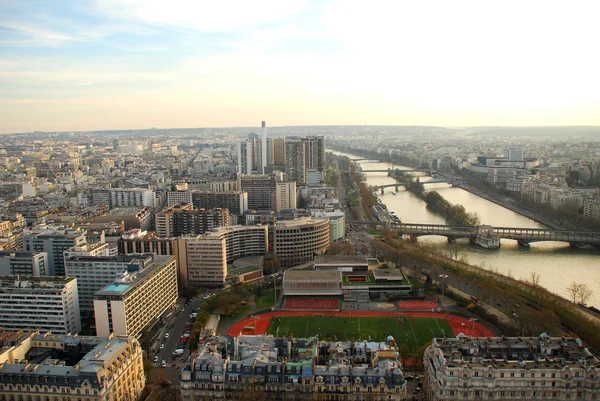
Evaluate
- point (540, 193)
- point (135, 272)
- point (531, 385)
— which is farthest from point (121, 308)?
point (540, 193)

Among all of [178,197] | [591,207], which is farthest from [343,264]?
[591,207]

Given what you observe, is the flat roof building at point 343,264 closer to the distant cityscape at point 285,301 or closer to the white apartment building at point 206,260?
the distant cityscape at point 285,301

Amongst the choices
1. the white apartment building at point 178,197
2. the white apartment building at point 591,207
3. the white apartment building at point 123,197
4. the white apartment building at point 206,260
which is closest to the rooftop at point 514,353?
the white apartment building at point 206,260

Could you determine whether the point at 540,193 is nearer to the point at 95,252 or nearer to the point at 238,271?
the point at 238,271

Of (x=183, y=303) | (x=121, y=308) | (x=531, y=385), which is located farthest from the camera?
(x=183, y=303)

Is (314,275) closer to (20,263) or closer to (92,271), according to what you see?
(92,271)

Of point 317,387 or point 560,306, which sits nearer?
point 317,387

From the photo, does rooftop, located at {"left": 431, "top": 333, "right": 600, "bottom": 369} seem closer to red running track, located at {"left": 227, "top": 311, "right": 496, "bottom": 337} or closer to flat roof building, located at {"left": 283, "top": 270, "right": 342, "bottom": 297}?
red running track, located at {"left": 227, "top": 311, "right": 496, "bottom": 337}
